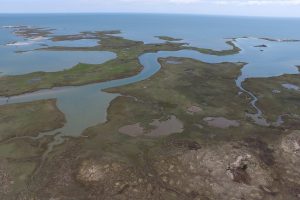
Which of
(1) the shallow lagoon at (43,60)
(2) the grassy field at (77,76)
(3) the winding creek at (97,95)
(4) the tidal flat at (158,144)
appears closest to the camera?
(4) the tidal flat at (158,144)

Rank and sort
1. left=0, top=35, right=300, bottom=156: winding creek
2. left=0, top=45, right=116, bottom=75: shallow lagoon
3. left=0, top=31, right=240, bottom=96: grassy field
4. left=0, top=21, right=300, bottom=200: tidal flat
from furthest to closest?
left=0, top=45, right=116, bottom=75: shallow lagoon → left=0, top=31, right=240, bottom=96: grassy field → left=0, top=35, right=300, bottom=156: winding creek → left=0, top=21, right=300, bottom=200: tidal flat

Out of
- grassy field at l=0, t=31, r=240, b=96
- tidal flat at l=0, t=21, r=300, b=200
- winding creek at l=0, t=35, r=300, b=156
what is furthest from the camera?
grassy field at l=0, t=31, r=240, b=96

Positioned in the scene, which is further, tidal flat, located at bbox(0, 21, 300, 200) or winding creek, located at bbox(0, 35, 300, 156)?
winding creek, located at bbox(0, 35, 300, 156)

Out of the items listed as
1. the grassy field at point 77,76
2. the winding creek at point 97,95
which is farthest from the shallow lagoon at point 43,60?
the grassy field at point 77,76

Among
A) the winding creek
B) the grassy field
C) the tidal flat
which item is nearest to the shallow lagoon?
the winding creek

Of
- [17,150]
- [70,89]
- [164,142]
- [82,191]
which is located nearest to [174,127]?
[164,142]

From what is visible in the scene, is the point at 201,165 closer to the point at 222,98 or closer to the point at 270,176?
the point at 270,176

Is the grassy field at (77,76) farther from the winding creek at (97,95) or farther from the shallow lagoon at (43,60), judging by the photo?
the shallow lagoon at (43,60)

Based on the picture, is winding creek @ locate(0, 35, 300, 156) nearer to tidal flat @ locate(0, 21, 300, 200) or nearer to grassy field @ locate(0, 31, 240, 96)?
tidal flat @ locate(0, 21, 300, 200)
